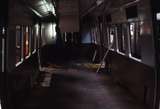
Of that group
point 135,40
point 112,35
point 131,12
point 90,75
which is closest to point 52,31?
point 90,75

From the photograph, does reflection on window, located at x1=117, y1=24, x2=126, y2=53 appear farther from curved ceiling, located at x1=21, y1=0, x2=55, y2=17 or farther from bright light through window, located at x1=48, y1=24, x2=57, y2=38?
bright light through window, located at x1=48, y1=24, x2=57, y2=38

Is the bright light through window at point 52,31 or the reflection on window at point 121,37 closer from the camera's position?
the reflection on window at point 121,37

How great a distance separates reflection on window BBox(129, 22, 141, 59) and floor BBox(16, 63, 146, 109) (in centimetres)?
95

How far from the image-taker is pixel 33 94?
21.8 ft

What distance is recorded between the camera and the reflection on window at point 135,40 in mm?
5845

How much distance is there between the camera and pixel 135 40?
20.1 ft

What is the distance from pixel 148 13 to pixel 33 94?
11.8ft

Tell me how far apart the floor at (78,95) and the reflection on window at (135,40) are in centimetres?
95

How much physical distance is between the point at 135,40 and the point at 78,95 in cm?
181

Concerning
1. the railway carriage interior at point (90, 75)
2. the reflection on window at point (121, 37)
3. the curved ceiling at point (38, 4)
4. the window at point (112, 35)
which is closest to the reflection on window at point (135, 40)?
the railway carriage interior at point (90, 75)

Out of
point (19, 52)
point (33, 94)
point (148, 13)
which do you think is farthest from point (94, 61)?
point (148, 13)

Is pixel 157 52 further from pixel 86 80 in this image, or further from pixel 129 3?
pixel 86 80

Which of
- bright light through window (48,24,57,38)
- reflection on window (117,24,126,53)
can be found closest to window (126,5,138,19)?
reflection on window (117,24,126,53)

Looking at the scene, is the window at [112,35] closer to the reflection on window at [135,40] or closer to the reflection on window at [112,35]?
the reflection on window at [112,35]
